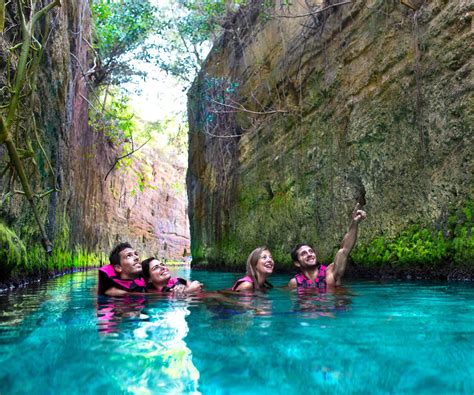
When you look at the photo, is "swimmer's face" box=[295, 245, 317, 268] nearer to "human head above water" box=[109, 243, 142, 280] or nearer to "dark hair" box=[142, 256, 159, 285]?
"dark hair" box=[142, 256, 159, 285]

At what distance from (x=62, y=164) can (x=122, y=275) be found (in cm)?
679

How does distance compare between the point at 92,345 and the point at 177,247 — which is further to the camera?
the point at 177,247

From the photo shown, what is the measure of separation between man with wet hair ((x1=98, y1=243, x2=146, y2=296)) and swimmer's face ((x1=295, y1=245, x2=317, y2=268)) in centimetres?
204

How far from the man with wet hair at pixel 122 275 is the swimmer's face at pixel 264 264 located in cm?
144

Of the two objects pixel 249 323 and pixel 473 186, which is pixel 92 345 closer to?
pixel 249 323

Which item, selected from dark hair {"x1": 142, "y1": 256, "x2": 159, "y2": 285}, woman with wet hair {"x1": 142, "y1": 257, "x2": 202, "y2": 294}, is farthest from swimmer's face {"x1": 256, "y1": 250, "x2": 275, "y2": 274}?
dark hair {"x1": 142, "y1": 256, "x2": 159, "y2": 285}

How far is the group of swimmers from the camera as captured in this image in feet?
18.7

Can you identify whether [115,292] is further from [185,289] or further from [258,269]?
[258,269]

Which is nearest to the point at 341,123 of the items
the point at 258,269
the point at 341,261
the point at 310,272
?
the point at 341,261

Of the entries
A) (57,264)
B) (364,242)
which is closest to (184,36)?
(57,264)

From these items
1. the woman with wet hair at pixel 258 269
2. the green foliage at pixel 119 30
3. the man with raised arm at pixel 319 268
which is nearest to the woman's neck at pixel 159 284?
the woman with wet hair at pixel 258 269

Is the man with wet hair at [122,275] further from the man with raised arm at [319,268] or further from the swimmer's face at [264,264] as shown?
the man with raised arm at [319,268]

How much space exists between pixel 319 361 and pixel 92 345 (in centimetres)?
125

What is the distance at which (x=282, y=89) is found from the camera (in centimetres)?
1218
